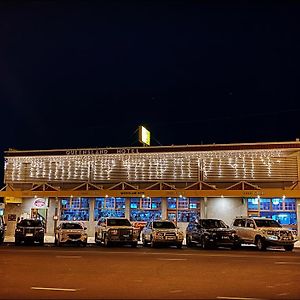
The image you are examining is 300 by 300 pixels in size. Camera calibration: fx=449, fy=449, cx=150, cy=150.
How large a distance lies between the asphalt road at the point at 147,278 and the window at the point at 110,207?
57.8 ft

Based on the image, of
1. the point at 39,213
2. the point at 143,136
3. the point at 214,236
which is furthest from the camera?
the point at 143,136

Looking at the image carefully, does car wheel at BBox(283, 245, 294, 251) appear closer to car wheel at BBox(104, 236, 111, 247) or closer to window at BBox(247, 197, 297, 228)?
window at BBox(247, 197, 297, 228)

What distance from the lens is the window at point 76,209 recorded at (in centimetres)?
3509

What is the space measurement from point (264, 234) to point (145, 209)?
12.5 metres

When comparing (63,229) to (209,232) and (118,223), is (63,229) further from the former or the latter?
(209,232)

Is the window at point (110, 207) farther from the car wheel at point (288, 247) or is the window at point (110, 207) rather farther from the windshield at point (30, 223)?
the car wheel at point (288, 247)

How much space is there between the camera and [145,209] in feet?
111

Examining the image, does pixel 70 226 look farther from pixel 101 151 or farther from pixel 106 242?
pixel 101 151

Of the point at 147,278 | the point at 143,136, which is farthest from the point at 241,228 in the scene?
the point at 147,278

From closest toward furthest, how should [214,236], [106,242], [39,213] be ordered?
[214,236]
[106,242]
[39,213]

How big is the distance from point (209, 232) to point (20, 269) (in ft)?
40.2

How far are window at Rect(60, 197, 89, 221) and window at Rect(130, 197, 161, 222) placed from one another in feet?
12.2

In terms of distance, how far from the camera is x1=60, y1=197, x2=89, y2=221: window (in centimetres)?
3509

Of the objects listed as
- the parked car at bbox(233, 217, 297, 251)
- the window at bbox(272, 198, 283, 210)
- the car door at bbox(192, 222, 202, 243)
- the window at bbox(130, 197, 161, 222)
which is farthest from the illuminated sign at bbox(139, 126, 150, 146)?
the parked car at bbox(233, 217, 297, 251)
